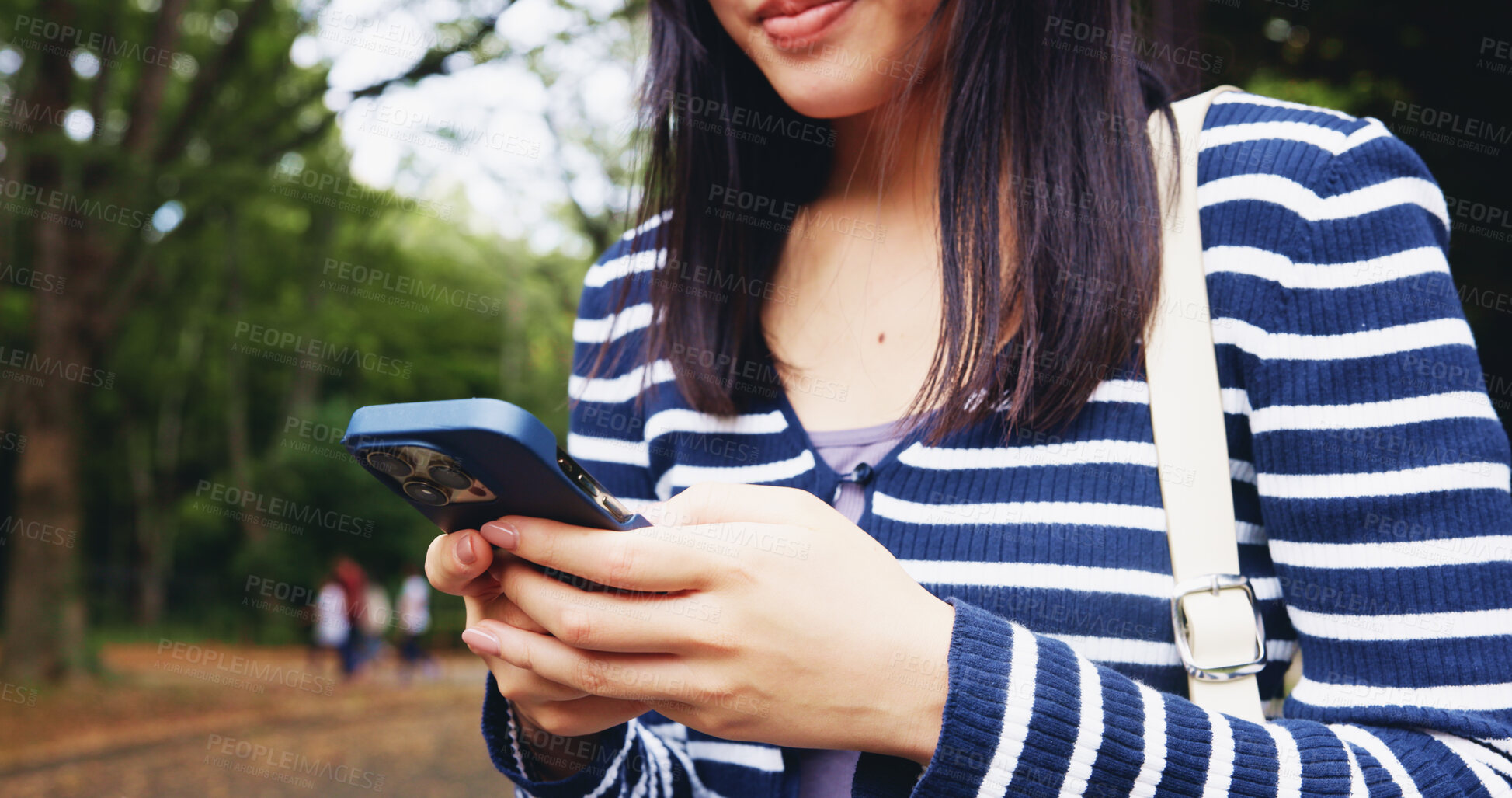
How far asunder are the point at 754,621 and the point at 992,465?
522 millimetres

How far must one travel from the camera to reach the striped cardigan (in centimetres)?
108

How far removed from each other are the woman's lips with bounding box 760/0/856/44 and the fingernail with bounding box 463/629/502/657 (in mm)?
970

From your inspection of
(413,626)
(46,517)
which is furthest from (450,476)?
(413,626)

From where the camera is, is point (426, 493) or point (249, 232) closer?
point (426, 493)

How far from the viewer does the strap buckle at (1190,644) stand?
1225mm

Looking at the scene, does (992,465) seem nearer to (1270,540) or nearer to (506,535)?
(1270,540)

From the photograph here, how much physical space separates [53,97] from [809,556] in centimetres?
1271

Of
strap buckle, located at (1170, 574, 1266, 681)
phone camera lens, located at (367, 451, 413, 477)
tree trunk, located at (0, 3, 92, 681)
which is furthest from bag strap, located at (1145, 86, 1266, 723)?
tree trunk, located at (0, 3, 92, 681)

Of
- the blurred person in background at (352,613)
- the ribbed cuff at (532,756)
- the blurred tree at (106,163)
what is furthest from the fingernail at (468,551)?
the blurred person in background at (352,613)

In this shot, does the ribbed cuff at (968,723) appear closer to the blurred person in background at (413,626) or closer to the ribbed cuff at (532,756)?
the ribbed cuff at (532,756)

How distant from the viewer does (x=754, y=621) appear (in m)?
1.02

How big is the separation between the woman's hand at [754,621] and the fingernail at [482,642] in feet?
0.32

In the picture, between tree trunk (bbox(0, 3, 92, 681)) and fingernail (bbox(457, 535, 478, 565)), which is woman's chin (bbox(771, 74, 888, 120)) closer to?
fingernail (bbox(457, 535, 478, 565))

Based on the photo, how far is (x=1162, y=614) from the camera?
130 cm
